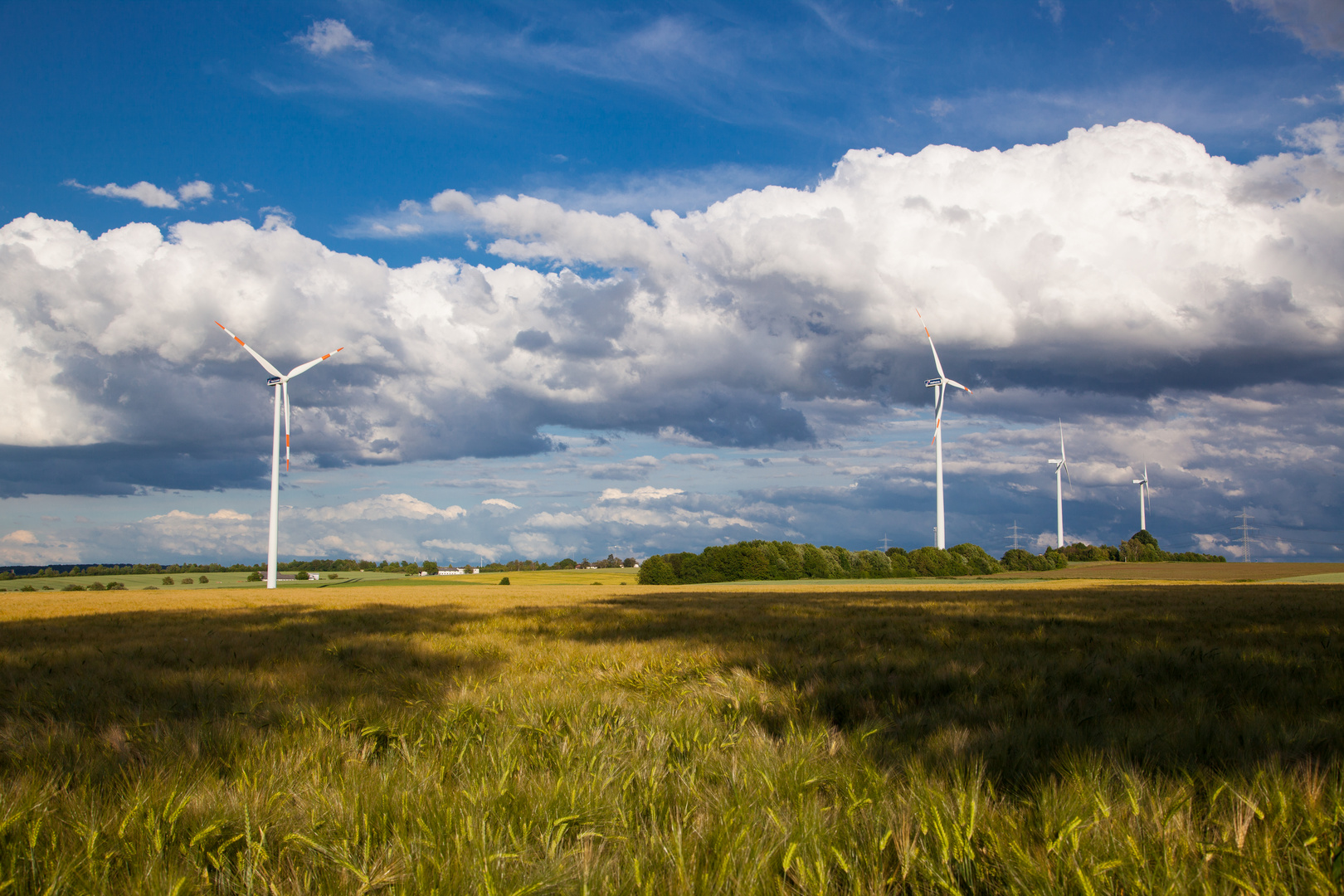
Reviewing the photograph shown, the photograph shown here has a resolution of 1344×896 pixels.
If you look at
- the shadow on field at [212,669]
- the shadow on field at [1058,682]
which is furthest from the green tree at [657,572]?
the shadow on field at [1058,682]

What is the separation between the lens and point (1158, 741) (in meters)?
3.54

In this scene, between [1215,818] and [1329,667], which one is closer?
[1215,818]

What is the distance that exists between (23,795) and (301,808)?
1.27 metres

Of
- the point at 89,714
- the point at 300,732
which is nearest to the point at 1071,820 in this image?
the point at 300,732

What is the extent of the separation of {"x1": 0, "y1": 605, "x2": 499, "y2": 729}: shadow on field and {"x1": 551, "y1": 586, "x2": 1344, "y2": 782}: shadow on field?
3.13m

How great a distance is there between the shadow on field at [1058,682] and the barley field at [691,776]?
4cm

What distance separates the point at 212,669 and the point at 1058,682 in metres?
7.96

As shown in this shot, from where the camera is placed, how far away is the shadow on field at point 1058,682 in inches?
138

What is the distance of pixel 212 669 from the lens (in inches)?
278

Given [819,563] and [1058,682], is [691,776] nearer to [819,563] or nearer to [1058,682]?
[1058,682]

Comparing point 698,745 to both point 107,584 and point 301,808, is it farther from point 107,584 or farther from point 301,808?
point 107,584

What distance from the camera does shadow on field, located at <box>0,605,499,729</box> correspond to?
16.8ft

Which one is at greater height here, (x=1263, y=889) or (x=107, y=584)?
(x=1263, y=889)

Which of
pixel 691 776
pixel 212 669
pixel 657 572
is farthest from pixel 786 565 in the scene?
pixel 691 776
